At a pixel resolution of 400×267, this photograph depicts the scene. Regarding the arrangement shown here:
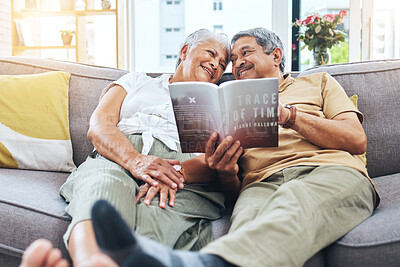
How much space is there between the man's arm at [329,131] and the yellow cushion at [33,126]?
99 cm

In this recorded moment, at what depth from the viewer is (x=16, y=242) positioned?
1134 millimetres

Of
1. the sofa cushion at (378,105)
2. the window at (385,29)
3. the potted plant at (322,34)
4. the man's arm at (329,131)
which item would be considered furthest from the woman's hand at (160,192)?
the window at (385,29)

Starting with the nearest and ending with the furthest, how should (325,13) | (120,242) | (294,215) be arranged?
(120,242), (294,215), (325,13)

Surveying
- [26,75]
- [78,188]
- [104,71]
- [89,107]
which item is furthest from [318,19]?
[78,188]

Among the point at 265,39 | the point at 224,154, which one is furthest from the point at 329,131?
the point at 265,39

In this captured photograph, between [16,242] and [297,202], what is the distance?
0.84m

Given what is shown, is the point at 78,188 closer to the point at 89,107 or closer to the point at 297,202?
the point at 297,202

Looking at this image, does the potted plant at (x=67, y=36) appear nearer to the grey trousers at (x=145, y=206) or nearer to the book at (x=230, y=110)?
the grey trousers at (x=145, y=206)

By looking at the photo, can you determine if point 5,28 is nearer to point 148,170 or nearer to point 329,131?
point 148,170

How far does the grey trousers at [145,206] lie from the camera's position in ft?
3.30

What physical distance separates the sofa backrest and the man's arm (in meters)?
0.94

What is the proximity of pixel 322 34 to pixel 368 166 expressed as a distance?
4.50 ft

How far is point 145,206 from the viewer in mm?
1111

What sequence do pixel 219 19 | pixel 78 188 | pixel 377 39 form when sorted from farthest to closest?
pixel 219 19 → pixel 377 39 → pixel 78 188
